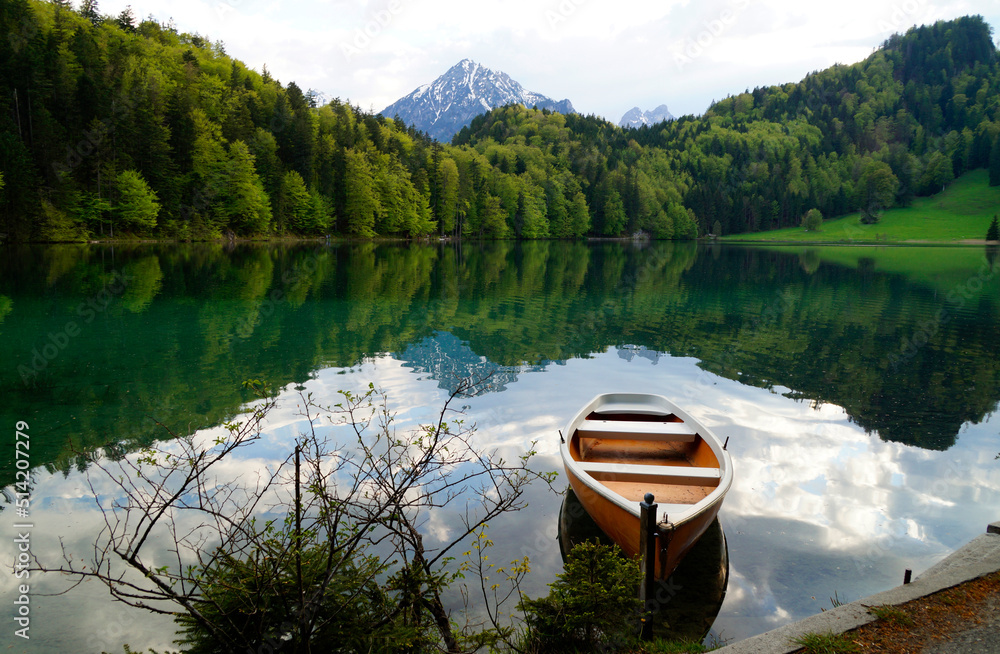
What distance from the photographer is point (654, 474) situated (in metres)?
7.46

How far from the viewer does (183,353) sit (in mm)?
16312

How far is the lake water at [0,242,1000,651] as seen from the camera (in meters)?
7.05

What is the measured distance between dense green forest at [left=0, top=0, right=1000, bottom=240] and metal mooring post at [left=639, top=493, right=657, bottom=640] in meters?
58.8

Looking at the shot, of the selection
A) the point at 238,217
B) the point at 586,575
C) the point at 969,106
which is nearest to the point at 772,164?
the point at 969,106

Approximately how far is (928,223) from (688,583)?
498 feet

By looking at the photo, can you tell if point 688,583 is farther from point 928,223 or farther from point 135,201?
point 928,223

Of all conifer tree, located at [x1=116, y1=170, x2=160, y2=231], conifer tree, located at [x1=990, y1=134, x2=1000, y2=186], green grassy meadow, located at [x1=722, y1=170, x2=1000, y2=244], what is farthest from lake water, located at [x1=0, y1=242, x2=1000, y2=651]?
conifer tree, located at [x1=990, y1=134, x2=1000, y2=186]

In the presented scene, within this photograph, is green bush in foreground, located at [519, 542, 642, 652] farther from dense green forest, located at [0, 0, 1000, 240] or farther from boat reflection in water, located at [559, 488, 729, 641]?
dense green forest, located at [0, 0, 1000, 240]

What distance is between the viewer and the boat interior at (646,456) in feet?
24.3

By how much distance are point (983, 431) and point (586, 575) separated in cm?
1225

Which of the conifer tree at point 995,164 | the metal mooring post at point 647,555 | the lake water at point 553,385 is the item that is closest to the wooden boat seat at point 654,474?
the lake water at point 553,385

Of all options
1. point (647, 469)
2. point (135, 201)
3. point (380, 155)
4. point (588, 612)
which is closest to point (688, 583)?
point (647, 469)

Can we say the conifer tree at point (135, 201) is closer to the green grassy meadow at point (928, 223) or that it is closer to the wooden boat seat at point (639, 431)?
the wooden boat seat at point (639, 431)

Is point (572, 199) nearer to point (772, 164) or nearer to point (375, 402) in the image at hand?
point (772, 164)
